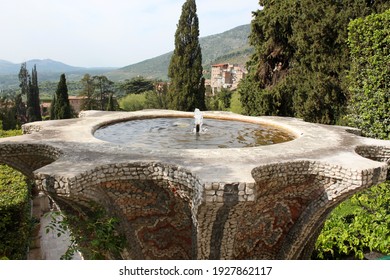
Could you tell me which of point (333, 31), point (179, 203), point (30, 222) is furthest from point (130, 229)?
point (333, 31)

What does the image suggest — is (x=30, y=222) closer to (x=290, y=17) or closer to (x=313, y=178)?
(x=313, y=178)

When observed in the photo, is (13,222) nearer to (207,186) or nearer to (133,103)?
(207,186)

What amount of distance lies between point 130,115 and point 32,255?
5486mm

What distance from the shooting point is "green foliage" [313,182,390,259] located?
28.1 ft

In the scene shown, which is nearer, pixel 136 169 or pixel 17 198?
pixel 136 169

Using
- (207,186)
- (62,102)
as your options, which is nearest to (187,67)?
(62,102)

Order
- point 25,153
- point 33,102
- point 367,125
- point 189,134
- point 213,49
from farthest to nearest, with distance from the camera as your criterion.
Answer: point 213,49 → point 33,102 → point 367,125 → point 189,134 → point 25,153

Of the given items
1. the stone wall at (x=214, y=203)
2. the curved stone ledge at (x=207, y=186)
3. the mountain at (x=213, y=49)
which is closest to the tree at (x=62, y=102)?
the curved stone ledge at (x=207, y=186)

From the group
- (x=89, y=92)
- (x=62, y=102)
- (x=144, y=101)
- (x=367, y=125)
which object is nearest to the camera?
(x=367, y=125)

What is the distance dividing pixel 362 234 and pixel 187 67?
18495mm

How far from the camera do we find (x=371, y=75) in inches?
408

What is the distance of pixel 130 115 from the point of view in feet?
36.9

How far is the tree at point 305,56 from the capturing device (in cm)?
1402

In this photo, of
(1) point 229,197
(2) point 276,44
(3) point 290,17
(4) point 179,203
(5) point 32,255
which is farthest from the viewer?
(2) point 276,44
